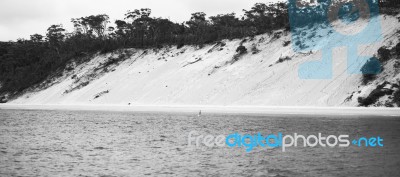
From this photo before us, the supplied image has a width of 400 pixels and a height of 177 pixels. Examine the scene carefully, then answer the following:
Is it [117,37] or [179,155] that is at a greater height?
[117,37]

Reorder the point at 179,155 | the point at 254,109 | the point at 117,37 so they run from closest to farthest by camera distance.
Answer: the point at 179,155, the point at 254,109, the point at 117,37

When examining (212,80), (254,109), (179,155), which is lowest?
(179,155)

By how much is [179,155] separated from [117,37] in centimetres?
7643

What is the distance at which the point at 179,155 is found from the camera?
2117cm

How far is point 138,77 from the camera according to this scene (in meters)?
71.4

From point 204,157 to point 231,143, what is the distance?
191 inches

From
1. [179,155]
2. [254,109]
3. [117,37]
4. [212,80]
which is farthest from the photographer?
[117,37]

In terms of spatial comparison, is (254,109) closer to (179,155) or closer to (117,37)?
(179,155)

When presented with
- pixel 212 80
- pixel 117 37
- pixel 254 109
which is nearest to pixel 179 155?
pixel 254 109

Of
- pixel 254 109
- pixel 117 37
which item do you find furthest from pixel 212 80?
pixel 117 37

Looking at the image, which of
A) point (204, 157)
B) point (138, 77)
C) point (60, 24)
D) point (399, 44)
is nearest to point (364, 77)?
point (399, 44)

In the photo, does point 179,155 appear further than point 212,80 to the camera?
No

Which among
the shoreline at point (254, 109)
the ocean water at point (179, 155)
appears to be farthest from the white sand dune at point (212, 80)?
the ocean water at point (179, 155)

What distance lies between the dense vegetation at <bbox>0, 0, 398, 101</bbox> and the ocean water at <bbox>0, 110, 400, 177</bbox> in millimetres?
40098
